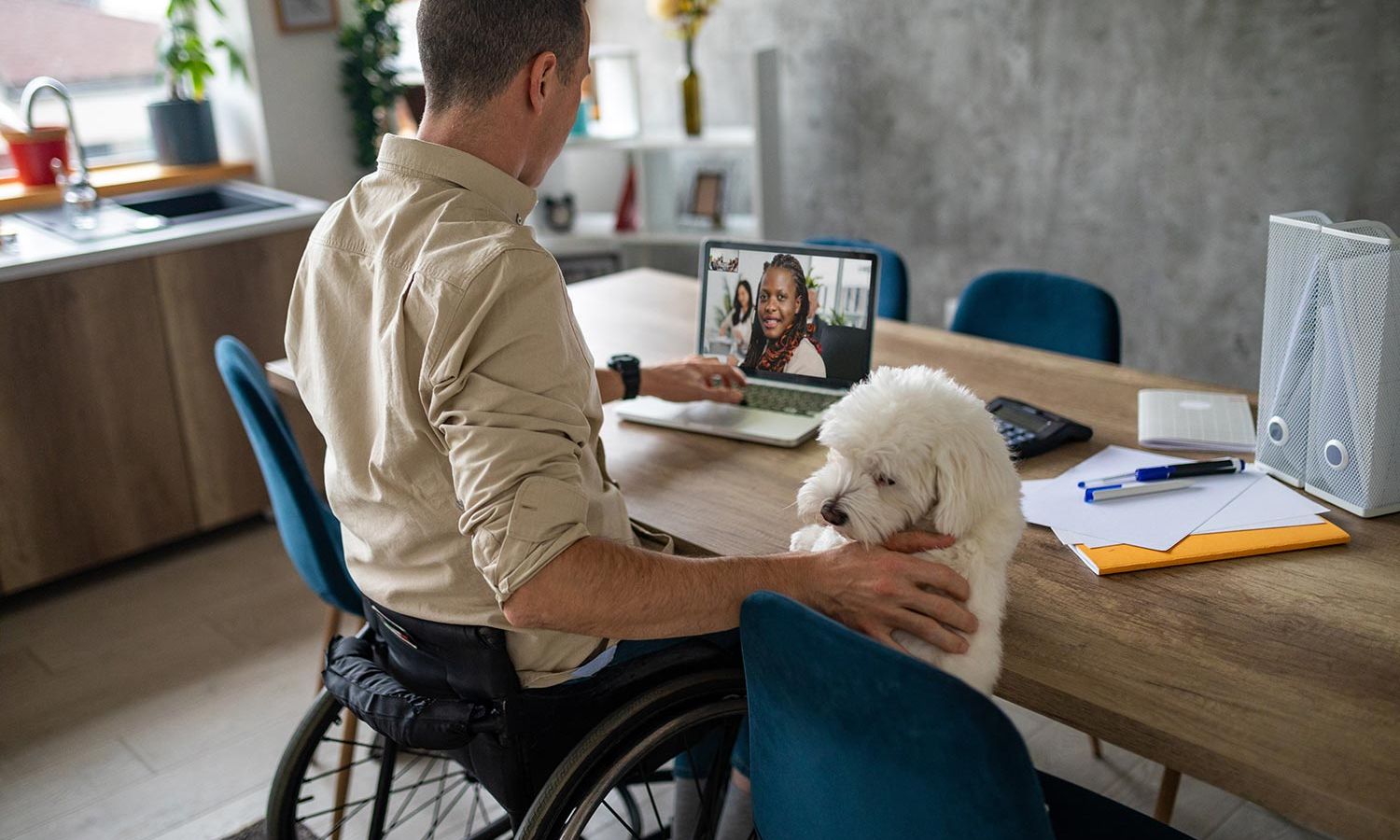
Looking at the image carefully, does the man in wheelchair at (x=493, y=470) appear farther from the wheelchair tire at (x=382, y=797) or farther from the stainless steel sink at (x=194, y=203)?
the stainless steel sink at (x=194, y=203)

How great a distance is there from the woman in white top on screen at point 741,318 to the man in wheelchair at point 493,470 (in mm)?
551

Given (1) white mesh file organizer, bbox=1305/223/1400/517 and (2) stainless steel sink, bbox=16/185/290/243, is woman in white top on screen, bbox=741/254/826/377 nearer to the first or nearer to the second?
(1) white mesh file organizer, bbox=1305/223/1400/517

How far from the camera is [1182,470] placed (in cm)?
171

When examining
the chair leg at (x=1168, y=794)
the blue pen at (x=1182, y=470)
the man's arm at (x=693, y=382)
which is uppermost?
the man's arm at (x=693, y=382)

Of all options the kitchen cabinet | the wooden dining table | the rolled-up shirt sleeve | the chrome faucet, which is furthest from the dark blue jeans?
the chrome faucet

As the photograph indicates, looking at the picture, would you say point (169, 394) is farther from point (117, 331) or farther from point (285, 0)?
point (285, 0)

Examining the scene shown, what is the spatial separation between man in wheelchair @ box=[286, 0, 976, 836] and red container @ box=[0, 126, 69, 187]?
2.69m

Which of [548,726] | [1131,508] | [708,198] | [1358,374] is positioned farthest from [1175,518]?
[708,198]

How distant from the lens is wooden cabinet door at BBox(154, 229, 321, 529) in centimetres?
333

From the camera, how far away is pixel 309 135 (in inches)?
159

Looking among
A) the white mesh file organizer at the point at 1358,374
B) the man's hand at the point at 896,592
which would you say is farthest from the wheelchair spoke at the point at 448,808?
the white mesh file organizer at the point at 1358,374

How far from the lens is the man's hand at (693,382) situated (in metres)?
2.04

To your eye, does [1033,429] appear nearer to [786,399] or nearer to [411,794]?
[786,399]

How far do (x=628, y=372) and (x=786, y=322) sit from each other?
29 cm
